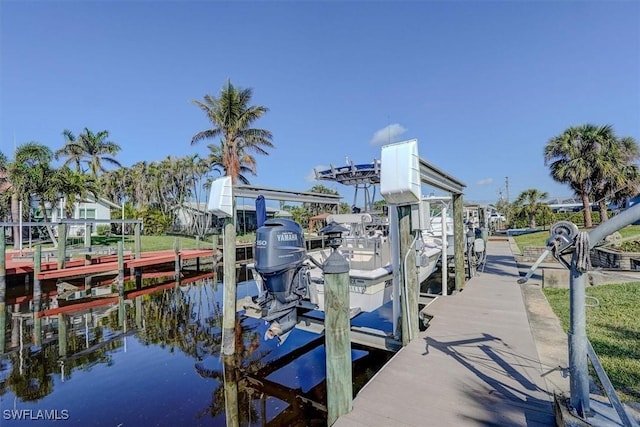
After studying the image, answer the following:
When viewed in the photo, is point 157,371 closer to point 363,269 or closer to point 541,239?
point 363,269

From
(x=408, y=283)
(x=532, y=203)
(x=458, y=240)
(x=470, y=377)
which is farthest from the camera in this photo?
(x=532, y=203)

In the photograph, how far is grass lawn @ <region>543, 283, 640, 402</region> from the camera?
320 centimetres

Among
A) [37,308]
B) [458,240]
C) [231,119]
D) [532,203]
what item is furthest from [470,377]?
[532,203]

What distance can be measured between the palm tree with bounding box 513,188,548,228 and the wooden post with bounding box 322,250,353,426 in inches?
1440

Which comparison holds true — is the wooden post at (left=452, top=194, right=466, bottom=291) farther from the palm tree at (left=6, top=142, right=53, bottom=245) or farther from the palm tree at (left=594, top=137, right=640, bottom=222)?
the palm tree at (left=6, top=142, right=53, bottom=245)

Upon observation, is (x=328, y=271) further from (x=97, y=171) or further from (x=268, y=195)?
(x=97, y=171)

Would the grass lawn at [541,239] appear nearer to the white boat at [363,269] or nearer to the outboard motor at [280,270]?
the white boat at [363,269]

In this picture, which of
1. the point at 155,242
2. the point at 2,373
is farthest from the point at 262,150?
the point at 2,373

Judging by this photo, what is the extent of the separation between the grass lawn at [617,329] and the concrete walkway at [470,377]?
1.31 ft

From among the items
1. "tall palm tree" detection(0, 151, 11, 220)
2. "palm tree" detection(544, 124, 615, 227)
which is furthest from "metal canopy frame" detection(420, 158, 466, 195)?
"tall palm tree" detection(0, 151, 11, 220)

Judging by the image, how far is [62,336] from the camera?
22.5 feet

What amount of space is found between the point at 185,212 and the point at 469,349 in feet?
109

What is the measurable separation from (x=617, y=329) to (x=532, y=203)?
110ft

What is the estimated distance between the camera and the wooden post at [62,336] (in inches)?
239
